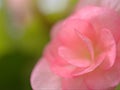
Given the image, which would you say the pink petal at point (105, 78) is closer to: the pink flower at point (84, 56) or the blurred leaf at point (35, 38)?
the pink flower at point (84, 56)

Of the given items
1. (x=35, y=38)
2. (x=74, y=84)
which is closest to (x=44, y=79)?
(x=74, y=84)

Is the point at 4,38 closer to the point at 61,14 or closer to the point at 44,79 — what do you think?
the point at 61,14

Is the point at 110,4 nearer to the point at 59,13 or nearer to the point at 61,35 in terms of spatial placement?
the point at 61,35

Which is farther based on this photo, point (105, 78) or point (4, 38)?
point (4, 38)

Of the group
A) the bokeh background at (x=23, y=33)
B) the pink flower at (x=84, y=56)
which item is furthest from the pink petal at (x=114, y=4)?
the bokeh background at (x=23, y=33)

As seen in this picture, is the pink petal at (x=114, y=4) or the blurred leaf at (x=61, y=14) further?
the blurred leaf at (x=61, y=14)

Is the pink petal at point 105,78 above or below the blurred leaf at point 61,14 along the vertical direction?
above

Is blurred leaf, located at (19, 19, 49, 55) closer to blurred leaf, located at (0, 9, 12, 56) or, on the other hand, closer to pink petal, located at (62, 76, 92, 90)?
blurred leaf, located at (0, 9, 12, 56)
